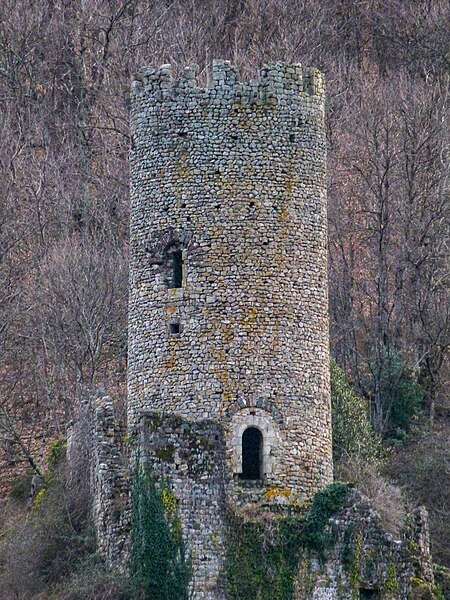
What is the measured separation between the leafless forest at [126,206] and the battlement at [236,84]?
10.5 metres

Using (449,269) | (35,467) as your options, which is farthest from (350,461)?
(449,269)

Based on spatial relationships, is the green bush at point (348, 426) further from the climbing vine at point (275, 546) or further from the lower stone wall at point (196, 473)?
the lower stone wall at point (196, 473)

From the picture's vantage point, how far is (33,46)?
208 ft

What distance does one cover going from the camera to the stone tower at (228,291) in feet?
107

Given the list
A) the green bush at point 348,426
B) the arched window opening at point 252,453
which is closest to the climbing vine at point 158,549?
the arched window opening at point 252,453

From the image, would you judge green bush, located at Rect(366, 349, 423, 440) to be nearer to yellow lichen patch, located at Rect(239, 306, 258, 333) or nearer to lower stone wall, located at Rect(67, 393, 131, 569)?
lower stone wall, located at Rect(67, 393, 131, 569)

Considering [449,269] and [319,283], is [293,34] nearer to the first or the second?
[449,269]

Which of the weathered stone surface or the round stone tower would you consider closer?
the weathered stone surface

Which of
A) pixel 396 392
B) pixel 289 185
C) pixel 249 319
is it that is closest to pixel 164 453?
pixel 249 319

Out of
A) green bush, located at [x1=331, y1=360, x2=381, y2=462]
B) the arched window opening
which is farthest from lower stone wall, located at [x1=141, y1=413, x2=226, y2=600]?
green bush, located at [x1=331, y1=360, x2=381, y2=462]

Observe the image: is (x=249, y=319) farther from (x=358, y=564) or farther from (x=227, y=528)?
(x=358, y=564)

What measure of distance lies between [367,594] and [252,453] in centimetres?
A: 302

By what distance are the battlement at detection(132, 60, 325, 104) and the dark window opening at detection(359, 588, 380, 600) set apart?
856 centimetres

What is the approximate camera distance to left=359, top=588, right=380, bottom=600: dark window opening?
32.4 metres
